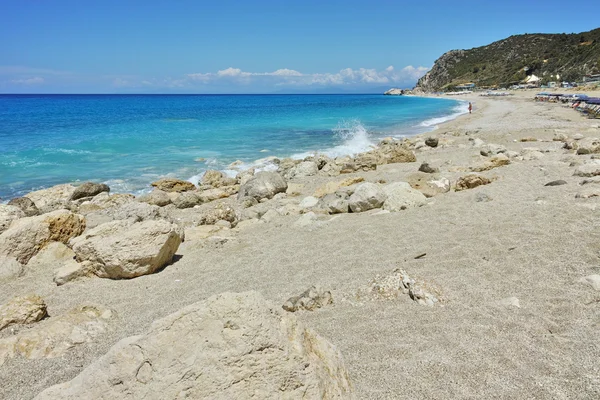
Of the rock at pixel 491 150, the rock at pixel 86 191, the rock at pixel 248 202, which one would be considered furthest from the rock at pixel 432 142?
the rock at pixel 86 191

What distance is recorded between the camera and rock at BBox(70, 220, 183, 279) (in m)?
5.86

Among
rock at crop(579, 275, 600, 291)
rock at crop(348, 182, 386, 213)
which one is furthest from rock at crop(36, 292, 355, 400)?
rock at crop(348, 182, 386, 213)

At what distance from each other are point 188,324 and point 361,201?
20.1ft

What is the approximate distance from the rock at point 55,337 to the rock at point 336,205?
200 inches

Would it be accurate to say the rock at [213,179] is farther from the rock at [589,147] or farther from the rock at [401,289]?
the rock at [589,147]

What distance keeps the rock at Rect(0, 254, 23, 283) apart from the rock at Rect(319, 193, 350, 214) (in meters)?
5.72

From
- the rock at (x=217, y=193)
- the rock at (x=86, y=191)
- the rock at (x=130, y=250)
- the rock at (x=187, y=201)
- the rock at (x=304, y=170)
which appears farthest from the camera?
the rock at (x=304, y=170)

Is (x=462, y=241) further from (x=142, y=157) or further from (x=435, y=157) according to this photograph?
(x=142, y=157)

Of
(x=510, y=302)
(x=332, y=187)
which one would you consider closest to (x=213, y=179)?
(x=332, y=187)

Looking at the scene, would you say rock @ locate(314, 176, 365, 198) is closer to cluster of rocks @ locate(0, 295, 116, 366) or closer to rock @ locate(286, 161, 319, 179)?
rock @ locate(286, 161, 319, 179)

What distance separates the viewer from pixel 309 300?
4.49 metres

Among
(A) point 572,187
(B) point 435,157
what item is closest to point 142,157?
(B) point 435,157

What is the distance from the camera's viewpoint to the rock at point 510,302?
413 centimetres

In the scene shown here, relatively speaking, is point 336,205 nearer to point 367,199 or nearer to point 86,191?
point 367,199
